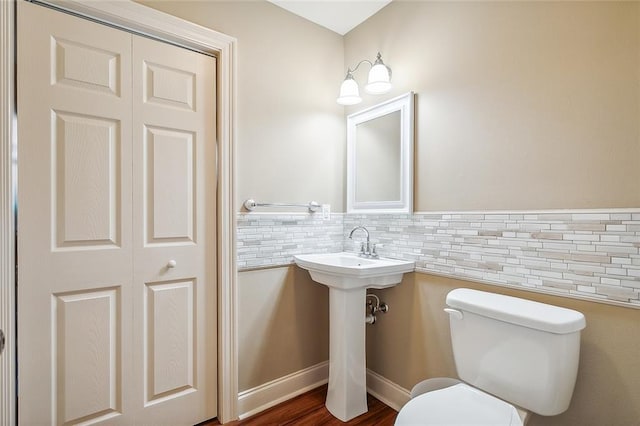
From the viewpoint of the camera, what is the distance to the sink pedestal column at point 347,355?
66.5 inches

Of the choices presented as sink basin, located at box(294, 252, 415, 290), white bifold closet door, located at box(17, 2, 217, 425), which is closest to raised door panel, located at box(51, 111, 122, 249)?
white bifold closet door, located at box(17, 2, 217, 425)

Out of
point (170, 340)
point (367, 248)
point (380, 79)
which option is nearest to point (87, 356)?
point (170, 340)

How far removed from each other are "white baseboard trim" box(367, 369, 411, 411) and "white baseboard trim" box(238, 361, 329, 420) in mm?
307

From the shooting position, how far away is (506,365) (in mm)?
1142

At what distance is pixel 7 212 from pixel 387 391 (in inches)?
78.5

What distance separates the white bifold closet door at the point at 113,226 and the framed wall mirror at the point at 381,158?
0.92 m

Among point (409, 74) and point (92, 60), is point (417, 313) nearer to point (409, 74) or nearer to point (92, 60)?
point (409, 74)

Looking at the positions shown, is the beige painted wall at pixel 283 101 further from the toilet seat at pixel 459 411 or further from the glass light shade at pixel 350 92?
the toilet seat at pixel 459 411

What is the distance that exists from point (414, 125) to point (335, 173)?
0.61 metres

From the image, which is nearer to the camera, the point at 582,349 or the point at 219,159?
the point at 582,349

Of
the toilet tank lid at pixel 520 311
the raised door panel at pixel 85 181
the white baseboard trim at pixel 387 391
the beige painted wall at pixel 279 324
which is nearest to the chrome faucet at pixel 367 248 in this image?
the beige painted wall at pixel 279 324

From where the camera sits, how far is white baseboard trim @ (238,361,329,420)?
1.76m

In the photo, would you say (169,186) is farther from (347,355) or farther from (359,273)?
(347,355)

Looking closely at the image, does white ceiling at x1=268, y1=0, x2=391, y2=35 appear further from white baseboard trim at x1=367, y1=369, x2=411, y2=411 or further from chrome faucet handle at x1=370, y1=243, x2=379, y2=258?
white baseboard trim at x1=367, y1=369, x2=411, y2=411
